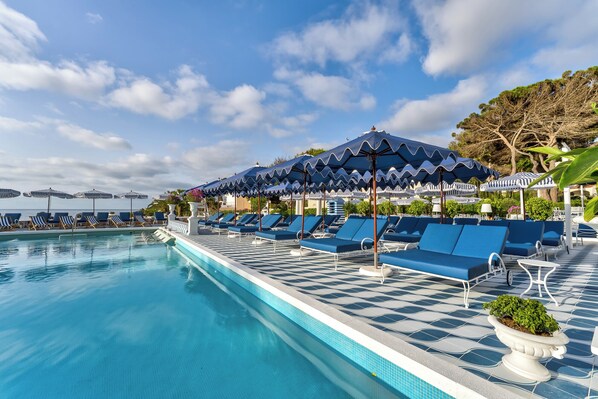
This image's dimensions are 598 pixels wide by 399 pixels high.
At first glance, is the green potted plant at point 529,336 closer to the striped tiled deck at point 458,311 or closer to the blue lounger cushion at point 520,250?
the striped tiled deck at point 458,311

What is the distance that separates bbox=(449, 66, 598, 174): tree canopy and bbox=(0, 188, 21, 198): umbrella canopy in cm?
3353

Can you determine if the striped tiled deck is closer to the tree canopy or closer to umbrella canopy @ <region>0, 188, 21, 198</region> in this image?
the tree canopy

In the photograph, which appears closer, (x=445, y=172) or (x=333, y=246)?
(x=333, y=246)

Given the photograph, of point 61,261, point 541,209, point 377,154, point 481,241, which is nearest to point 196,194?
point 61,261

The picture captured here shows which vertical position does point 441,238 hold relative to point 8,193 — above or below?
below

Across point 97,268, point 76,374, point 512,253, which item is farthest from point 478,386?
point 97,268

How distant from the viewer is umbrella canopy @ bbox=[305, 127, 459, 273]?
3995 mm

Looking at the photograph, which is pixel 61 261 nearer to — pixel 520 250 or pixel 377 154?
pixel 377 154

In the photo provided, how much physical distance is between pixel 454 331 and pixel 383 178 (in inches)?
254

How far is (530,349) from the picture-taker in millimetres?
1768

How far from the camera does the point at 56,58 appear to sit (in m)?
8.40

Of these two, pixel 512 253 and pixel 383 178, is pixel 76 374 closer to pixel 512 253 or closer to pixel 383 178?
pixel 512 253

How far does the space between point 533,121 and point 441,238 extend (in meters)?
22.1

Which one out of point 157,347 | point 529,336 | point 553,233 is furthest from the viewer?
point 553,233
